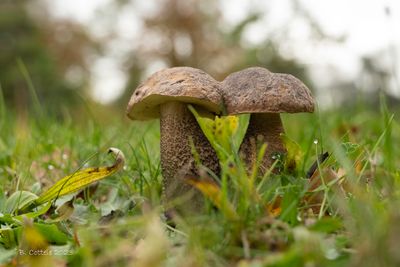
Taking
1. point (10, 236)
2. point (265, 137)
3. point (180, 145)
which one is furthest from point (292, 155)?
point (10, 236)

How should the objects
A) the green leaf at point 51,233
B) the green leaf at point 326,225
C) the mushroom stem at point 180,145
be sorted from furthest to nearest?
1. the mushroom stem at point 180,145
2. the green leaf at point 51,233
3. the green leaf at point 326,225

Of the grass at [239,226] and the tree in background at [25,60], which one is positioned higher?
the grass at [239,226]

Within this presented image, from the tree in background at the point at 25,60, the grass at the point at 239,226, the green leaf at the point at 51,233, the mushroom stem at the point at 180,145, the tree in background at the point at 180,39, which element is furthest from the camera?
the tree in background at the point at 180,39

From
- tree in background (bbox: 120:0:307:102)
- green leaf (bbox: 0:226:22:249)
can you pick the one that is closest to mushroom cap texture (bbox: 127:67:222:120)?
green leaf (bbox: 0:226:22:249)

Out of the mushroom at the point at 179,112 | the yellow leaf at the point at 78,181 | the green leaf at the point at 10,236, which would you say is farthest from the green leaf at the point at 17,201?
the mushroom at the point at 179,112

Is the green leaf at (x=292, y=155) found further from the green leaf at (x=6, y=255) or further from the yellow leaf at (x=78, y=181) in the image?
the green leaf at (x=6, y=255)

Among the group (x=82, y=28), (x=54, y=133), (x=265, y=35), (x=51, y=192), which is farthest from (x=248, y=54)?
(x=82, y=28)

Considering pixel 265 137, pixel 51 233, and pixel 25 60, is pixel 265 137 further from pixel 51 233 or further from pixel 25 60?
pixel 25 60
